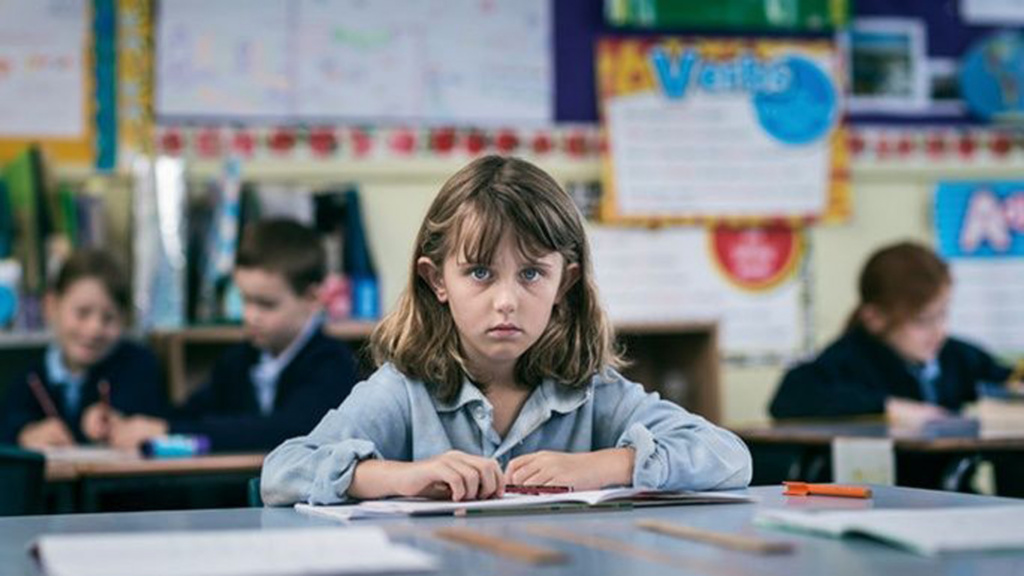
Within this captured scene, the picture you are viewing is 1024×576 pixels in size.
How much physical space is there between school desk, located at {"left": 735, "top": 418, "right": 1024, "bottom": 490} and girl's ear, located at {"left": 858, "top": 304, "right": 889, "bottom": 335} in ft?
1.47

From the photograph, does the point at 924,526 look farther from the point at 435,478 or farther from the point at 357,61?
the point at 357,61

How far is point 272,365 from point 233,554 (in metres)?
2.57

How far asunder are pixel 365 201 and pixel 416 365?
2706 millimetres

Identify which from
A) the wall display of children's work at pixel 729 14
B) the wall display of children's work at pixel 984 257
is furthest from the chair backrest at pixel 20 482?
the wall display of children's work at pixel 984 257

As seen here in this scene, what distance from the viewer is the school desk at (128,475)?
117 inches

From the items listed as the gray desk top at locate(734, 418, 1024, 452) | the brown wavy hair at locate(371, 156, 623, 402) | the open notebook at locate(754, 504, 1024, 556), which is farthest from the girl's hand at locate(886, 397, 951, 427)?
the open notebook at locate(754, 504, 1024, 556)

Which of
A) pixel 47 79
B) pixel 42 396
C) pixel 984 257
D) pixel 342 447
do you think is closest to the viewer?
pixel 342 447

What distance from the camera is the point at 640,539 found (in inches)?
51.9

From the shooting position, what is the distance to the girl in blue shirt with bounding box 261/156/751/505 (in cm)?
184

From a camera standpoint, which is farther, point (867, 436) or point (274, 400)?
point (274, 400)

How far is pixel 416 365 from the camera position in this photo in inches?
80.3

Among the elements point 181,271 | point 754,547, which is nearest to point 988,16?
point 181,271

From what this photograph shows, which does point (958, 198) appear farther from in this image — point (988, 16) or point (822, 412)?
point (822, 412)

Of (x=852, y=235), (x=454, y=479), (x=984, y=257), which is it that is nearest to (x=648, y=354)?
(x=852, y=235)
